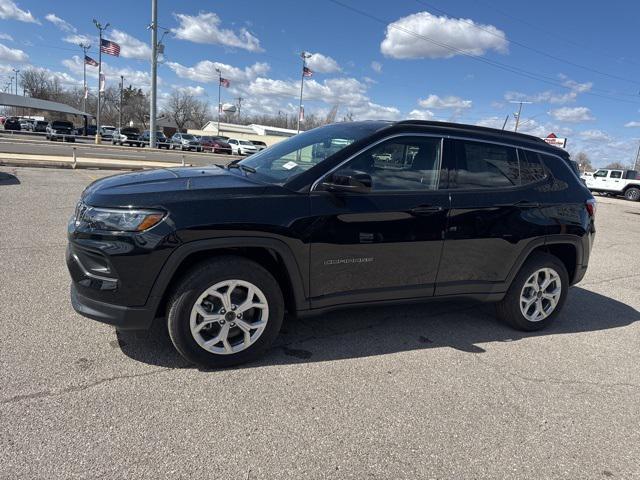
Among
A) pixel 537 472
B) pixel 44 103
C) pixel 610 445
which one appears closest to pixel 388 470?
pixel 537 472

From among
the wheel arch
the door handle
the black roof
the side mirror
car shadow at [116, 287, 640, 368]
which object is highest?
the black roof

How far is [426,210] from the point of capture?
144 inches

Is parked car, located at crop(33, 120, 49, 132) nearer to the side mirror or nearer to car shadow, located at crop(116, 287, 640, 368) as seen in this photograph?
car shadow, located at crop(116, 287, 640, 368)

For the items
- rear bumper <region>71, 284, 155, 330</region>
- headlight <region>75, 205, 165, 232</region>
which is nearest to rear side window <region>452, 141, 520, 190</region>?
headlight <region>75, 205, 165, 232</region>

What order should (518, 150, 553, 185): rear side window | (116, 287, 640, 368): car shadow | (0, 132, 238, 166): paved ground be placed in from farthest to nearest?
(0, 132, 238, 166): paved ground < (518, 150, 553, 185): rear side window < (116, 287, 640, 368): car shadow

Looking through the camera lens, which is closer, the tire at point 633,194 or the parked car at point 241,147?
the tire at point 633,194

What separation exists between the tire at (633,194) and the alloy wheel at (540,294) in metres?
29.9

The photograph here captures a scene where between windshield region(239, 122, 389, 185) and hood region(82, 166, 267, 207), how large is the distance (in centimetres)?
26

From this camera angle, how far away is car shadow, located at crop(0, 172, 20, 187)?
10.6 m

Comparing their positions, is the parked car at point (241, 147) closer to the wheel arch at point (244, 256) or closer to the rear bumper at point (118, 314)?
the wheel arch at point (244, 256)

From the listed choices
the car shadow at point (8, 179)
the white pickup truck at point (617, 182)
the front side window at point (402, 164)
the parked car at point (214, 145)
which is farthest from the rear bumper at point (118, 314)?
A: the parked car at point (214, 145)

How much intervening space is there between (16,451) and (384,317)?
3065mm

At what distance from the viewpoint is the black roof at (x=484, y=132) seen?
3867 mm

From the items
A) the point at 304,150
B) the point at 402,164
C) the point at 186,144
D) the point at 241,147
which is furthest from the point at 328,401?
the point at 186,144
